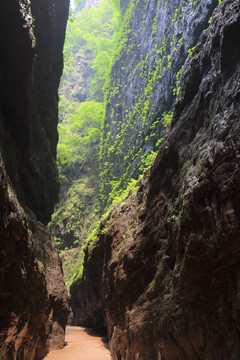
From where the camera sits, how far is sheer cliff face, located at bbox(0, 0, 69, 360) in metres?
4.63

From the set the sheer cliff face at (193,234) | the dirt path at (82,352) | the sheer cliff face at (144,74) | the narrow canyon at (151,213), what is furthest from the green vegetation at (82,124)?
the dirt path at (82,352)

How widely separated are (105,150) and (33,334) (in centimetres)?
1554

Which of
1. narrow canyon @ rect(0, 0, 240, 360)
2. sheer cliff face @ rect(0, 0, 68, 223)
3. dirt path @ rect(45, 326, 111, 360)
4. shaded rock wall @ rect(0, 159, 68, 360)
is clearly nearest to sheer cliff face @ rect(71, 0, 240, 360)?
narrow canyon @ rect(0, 0, 240, 360)

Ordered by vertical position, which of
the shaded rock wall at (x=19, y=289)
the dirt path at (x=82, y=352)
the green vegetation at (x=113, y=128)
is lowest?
the dirt path at (x=82, y=352)

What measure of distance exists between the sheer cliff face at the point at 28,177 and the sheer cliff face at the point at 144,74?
475cm

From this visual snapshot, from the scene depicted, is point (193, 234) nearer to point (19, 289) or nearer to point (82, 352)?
point (19, 289)

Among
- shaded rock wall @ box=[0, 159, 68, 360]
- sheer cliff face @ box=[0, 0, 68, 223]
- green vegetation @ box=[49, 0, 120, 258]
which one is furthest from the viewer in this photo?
green vegetation @ box=[49, 0, 120, 258]

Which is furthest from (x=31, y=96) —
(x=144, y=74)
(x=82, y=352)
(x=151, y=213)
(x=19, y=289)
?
(x=144, y=74)

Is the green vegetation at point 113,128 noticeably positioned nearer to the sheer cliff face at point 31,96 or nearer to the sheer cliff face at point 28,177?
the sheer cliff face at point 31,96

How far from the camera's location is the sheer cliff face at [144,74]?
11527 mm

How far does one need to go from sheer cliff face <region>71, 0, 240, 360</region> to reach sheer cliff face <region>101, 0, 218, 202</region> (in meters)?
5.75

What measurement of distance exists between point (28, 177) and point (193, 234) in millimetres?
5315

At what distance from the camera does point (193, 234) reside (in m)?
4.04

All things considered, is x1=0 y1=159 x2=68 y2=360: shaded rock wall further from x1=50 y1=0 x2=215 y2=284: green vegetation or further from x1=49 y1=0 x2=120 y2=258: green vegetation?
x1=49 y1=0 x2=120 y2=258: green vegetation
